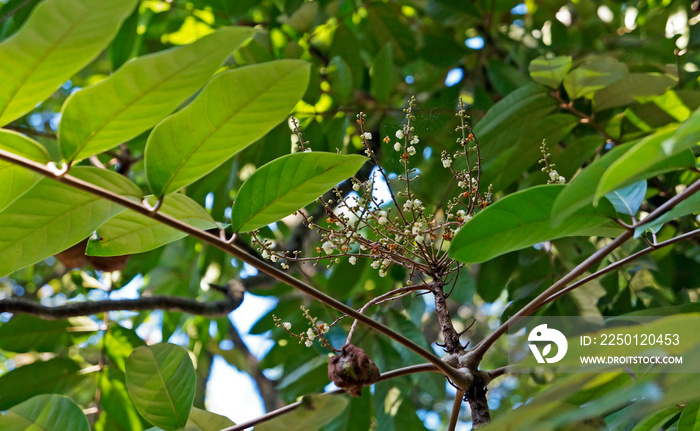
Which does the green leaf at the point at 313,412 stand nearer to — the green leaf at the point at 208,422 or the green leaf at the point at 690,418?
the green leaf at the point at 208,422

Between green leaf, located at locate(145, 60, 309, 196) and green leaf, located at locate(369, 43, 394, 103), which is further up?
green leaf, located at locate(369, 43, 394, 103)

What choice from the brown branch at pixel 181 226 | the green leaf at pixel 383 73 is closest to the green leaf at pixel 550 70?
the green leaf at pixel 383 73

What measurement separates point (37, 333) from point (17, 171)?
2.90ft

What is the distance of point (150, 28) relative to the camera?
1.64 metres

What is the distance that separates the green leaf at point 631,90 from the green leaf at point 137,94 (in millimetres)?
873

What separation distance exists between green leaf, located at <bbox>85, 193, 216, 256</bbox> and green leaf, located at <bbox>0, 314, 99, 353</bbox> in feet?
2.46

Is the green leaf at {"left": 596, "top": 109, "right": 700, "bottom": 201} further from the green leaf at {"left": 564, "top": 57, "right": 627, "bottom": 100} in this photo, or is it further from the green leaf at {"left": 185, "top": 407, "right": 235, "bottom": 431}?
the green leaf at {"left": 564, "top": 57, "right": 627, "bottom": 100}

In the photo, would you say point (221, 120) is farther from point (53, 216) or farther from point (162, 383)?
point (162, 383)

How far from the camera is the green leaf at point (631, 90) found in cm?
111

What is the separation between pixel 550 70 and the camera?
43.9 inches

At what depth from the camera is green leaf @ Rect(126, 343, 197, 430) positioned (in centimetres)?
72

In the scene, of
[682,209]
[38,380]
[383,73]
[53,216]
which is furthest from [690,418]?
[38,380]

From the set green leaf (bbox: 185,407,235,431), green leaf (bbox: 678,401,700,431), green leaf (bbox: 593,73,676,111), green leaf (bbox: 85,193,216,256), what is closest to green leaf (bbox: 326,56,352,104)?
green leaf (bbox: 593,73,676,111)

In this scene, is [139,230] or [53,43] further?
[139,230]
